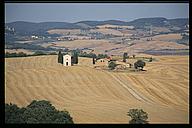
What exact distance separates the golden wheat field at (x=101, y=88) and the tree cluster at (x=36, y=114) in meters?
0.10

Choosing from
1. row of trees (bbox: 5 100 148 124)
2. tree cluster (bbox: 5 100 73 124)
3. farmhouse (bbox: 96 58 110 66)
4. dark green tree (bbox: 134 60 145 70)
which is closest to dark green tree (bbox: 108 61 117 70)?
farmhouse (bbox: 96 58 110 66)

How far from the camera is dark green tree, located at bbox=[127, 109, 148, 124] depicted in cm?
589

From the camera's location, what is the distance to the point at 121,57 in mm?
6270

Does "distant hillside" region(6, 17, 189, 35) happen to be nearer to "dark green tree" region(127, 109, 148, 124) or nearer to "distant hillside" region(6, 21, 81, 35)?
"distant hillside" region(6, 21, 81, 35)

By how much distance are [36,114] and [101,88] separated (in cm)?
127

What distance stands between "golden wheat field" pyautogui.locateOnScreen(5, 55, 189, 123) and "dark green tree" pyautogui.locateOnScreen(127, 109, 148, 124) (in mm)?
80

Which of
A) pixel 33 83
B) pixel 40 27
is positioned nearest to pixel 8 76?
pixel 33 83

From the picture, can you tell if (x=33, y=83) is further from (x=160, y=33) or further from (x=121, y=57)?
(x=160, y=33)

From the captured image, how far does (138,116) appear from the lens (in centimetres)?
591

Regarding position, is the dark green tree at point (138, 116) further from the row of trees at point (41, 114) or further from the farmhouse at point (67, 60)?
the farmhouse at point (67, 60)

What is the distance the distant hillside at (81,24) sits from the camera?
20.2 ft

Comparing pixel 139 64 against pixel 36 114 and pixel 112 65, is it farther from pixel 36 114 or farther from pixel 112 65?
pixel 36 114

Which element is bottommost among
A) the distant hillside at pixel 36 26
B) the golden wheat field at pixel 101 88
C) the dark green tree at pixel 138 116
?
the dark green tree at pixel 138 116

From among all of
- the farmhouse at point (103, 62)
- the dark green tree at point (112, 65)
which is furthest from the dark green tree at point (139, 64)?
the farmhouse at point (103, 62)
